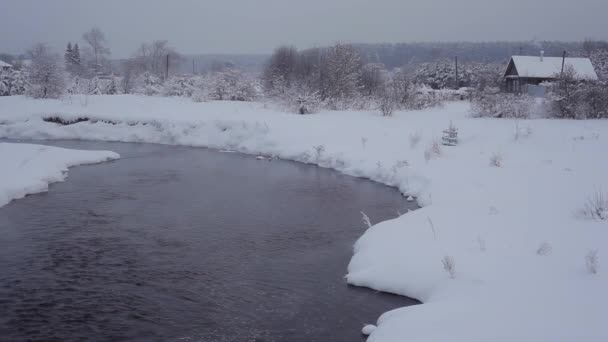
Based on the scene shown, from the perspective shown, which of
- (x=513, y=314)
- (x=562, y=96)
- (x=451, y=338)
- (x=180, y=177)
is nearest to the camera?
(x=451, y=338)

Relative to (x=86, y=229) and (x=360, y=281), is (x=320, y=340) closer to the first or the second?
(x=360, y=281)

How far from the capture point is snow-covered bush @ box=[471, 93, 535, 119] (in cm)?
2906

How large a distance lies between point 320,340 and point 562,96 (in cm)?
2541

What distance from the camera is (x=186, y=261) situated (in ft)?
35.3

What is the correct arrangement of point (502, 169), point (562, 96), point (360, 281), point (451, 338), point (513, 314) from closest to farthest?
point (451, 338), point (513, 314), point (360, 281), point (502, 169), point (562, 96)

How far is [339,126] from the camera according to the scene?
2812 centimetres

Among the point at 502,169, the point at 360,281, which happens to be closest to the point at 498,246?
the point at 360,281

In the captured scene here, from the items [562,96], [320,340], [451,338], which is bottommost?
[320,340]

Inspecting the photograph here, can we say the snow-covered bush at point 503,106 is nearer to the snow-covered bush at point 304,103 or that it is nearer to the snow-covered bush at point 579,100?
the snow-covered bush at point 579,100

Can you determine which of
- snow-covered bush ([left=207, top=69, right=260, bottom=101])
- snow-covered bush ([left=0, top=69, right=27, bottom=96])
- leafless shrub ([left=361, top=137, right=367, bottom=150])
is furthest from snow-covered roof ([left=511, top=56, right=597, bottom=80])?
snow-covered bush ([left=0, top=69, right=27, bottom=96])

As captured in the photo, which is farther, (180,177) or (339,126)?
(339,126)

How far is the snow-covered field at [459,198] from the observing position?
7.39m

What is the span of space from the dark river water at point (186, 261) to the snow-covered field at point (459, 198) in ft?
3.67

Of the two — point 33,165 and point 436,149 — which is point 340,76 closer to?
point 436,149
